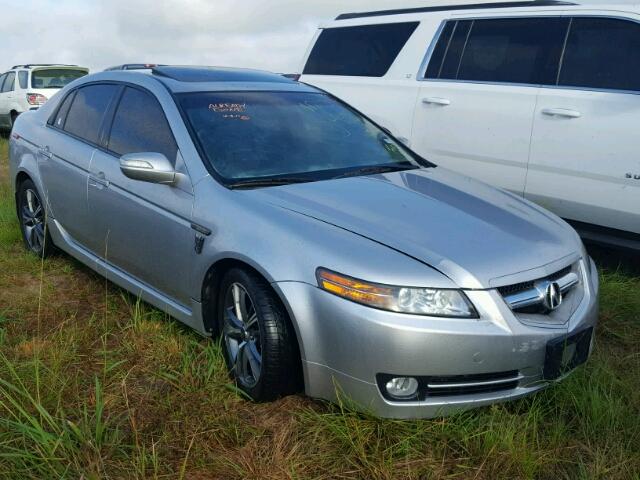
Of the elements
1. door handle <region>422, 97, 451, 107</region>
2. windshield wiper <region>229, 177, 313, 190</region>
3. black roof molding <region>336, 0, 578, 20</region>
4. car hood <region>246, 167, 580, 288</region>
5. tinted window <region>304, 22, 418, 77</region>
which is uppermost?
black roof molding <region>336, 0, 578, 20</region>

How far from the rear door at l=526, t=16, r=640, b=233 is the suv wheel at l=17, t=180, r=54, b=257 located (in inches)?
133

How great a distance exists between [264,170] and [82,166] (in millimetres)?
1399

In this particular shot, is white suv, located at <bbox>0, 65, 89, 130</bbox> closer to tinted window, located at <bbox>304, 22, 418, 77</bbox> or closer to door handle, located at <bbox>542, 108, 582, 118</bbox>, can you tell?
tinted window, located at <bbox>304, 22, 418, 77</bbox>

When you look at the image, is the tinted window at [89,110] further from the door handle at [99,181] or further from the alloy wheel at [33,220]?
the alloy wheel at [33,220]

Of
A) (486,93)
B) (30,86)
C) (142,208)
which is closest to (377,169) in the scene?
(142,208)

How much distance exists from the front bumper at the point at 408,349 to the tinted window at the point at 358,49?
12.6 ft

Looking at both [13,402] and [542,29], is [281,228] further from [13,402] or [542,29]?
[542,29]

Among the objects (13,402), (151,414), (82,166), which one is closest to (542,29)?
(82,166)

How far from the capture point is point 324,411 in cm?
301

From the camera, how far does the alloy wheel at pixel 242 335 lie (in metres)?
3.12

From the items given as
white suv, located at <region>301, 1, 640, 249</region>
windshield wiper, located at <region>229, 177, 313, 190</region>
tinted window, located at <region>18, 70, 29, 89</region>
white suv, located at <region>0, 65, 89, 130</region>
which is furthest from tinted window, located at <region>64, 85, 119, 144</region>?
tinted window, located at <region>18, 70, 29, 89</region>

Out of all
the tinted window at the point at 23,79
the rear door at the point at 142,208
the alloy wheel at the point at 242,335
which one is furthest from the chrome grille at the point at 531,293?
the tinted window at the point at 23,79

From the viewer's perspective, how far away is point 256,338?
123 inches

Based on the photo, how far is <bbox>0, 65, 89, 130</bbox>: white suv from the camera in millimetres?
14328
